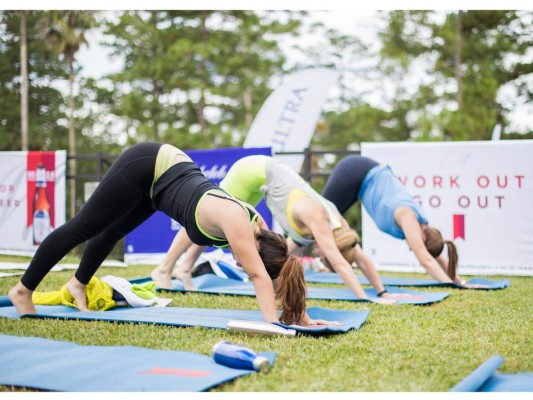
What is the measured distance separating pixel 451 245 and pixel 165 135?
1365 centimetres

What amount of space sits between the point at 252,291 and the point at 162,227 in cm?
334

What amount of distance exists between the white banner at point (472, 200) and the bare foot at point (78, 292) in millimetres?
4339

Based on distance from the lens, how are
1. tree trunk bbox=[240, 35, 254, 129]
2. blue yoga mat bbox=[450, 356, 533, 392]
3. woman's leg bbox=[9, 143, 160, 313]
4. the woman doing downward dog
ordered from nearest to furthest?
blue yoga mat bbox=[450, 356, 533, 392] → woman's leg bbox=[9, 143, 160, 313] → the woman doing downward dog → tree trunk bbox=[240, 35, 254, 129]

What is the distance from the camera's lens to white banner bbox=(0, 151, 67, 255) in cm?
876

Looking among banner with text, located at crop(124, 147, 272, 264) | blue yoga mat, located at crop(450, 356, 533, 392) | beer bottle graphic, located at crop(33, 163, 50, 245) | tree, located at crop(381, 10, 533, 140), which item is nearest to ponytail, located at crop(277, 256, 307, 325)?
blue yoga mat, located at crop(450, 356, 533, 392)

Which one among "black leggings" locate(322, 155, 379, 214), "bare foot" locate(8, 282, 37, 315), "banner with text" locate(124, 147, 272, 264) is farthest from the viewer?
"banner with text" locate(124, 147, 272, 264)

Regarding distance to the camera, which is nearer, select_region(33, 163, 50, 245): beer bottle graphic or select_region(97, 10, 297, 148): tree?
select_region(33, 163, 50, 245): beer bottle graphic

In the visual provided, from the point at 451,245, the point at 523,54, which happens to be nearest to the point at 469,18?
the point at 523,54

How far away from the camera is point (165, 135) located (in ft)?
59.8

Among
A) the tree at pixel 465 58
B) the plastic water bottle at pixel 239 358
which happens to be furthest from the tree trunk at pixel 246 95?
the plastic water bottle at pixel 239 358

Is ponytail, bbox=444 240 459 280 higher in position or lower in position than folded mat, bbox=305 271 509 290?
higher

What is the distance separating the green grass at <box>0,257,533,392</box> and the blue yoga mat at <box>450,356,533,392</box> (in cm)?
11

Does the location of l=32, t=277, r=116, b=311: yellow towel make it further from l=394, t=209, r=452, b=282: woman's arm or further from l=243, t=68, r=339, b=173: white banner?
l=243, t=68, r=339, b=173: white banner

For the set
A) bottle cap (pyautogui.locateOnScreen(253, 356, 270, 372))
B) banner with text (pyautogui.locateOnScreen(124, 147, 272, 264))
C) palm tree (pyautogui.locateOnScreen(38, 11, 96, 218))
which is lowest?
banner with text (pyautogui.locateOnScreen(124, 147, 272, 264))
